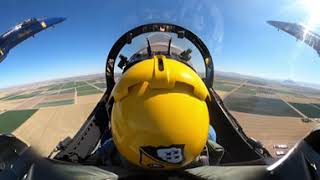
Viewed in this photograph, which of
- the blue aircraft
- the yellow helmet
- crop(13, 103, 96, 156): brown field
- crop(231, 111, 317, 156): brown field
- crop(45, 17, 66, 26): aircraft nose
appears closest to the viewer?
the yellow helmet

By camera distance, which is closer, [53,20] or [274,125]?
[274,125]

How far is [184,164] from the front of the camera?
64.2 inches

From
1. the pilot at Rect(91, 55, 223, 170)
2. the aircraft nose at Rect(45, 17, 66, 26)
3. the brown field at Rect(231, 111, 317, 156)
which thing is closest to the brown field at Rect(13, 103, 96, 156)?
the pilot at Rect(91, 55, 223, 170)

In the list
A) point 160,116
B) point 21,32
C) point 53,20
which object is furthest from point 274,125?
point 53,20

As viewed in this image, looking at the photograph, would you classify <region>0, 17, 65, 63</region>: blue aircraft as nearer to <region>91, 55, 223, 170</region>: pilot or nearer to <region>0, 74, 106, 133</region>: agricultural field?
<region>0, 74, 106, 133</region>: agricultural field

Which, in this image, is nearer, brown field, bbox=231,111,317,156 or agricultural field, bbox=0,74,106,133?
brown field, bbox=231,111,317,156

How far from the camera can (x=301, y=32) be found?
44188 millimetres

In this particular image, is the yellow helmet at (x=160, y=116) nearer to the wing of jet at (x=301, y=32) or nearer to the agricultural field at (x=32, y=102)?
the agricultural field at (x=32, y=102)

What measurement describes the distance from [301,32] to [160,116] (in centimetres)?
4732

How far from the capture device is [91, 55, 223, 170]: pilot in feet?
4.94

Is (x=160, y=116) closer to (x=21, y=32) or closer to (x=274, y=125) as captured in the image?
(x=274, y=125)

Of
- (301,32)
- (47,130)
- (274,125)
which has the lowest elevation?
(274,125)

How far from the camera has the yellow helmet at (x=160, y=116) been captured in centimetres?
150

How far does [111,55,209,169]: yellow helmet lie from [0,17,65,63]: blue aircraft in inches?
1043
